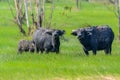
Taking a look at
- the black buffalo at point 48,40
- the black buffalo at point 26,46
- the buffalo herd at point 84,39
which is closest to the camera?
the buffalo herd at point 84,39

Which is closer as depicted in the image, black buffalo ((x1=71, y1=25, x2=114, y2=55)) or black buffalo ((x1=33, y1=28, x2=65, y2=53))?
black buffalo ((x1=71, y1=25, x2=114, y2=55))

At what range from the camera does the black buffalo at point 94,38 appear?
752 inches

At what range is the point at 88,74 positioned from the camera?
587 inches

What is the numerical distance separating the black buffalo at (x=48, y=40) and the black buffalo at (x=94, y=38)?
0.76m

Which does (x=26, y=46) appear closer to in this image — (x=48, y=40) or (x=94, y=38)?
(x=48, y=40)

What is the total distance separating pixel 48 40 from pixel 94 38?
6.23 ft

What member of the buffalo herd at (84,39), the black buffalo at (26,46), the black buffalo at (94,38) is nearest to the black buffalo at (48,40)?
the buffalo herd at (84,39)

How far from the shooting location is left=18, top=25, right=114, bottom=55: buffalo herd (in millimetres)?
19234

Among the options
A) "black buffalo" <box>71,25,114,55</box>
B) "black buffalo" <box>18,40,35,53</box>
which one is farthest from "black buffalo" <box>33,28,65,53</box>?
"black buffalo" <box>71,25,114,55</box>

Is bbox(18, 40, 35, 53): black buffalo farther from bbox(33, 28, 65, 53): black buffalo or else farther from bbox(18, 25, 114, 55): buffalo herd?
bbox(33, 28, 65, 53): black buffalo

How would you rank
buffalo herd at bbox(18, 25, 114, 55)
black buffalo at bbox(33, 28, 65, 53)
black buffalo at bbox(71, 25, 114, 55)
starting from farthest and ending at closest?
black buffalo at bbox(33, 28, 65, 53), buffalo herd at bbox(18, 25, 114, 55), black buffalo at bbox(71, 25, 114, 55)

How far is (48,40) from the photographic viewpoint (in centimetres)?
2030

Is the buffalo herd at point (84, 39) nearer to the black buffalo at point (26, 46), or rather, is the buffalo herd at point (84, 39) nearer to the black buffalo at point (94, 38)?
the black buffalo at point (94, 38)

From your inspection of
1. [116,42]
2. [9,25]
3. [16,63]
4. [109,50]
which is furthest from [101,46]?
[9,25]
